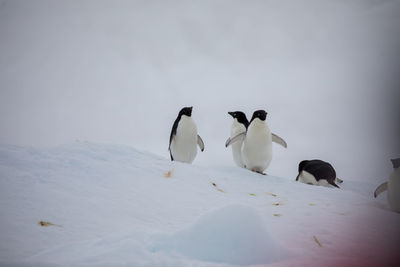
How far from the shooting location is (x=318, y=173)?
216 inches

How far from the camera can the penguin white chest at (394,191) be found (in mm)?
3172

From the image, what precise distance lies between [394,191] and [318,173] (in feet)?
7.44

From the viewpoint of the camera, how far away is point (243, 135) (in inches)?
215

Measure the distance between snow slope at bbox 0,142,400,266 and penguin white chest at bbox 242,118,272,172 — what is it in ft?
4.02

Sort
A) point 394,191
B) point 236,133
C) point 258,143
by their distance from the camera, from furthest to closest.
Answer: point 236,133, point 258,143, point 394,191

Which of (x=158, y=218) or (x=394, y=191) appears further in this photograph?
(x=394, y=191)

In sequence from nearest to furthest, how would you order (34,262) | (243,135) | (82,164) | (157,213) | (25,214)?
1. (34,262)
2. (25,214)
3. (157,213)
4. (82,164)
5. (243,135)

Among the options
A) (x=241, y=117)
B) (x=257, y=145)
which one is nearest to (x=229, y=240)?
(x=257, y=145)

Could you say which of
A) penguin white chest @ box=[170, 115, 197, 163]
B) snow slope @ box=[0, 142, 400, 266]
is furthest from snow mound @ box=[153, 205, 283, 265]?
penguin white chest @ box=[170, 115, 197, 163]

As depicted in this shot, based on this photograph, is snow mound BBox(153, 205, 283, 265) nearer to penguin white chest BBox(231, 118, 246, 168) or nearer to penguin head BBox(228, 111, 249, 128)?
penguin white chest BBox(231, 118, 246, 168)

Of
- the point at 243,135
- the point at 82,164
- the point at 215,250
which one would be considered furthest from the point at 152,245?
the point at 243,135

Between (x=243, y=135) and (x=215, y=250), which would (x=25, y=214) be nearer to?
(x=215, y=250)

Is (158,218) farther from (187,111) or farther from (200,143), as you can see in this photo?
(200,143)

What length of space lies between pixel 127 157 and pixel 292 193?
5.29ft
